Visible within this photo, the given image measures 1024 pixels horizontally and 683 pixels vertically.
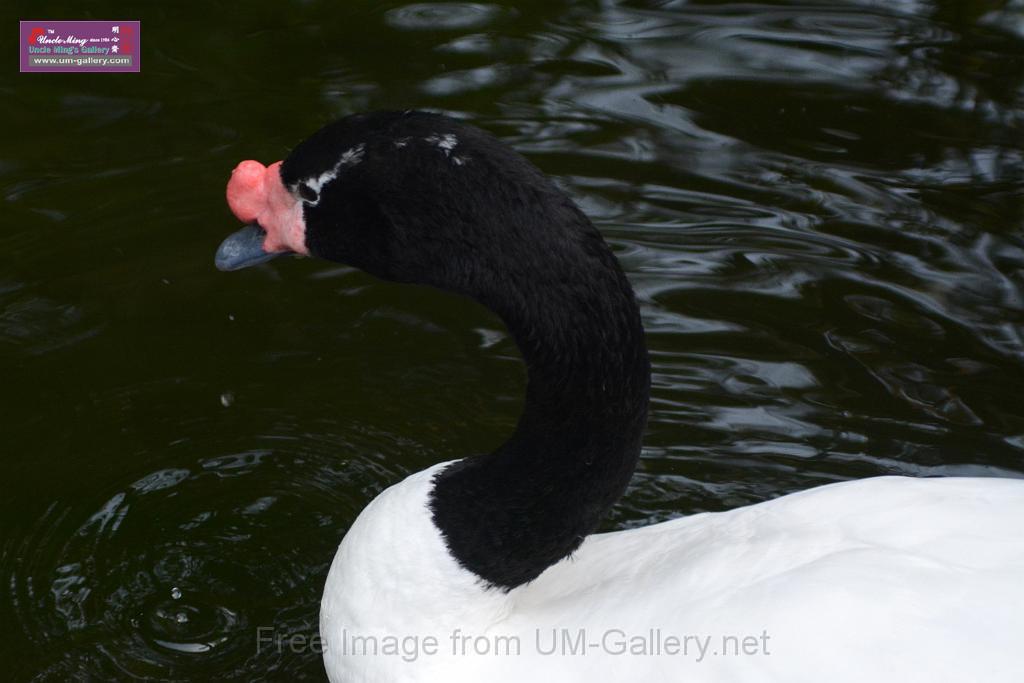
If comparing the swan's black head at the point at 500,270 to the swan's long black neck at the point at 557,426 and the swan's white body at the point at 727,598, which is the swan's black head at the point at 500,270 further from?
the swan's white body at the point at 727,598

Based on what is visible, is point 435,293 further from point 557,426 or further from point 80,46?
point 80,46

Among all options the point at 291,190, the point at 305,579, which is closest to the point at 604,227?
the point at 305,579

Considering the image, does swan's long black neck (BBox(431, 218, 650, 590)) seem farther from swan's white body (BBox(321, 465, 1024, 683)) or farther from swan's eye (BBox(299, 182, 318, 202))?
swan's eye (BBox(299, 182, 318, 202))

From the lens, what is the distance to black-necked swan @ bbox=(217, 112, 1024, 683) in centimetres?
241

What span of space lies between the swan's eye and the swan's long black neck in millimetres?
382

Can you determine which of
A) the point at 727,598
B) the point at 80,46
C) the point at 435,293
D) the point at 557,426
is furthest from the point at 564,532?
the point at 80,46

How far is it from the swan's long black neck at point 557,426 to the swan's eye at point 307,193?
38cm

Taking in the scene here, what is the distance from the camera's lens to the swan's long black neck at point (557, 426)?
246cm

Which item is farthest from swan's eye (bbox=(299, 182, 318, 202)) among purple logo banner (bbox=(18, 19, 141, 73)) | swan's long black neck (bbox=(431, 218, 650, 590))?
purple logo banner (bbox=(18, 19, 141, 73))

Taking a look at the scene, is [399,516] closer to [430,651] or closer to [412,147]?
[430,651]

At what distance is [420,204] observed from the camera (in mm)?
2488

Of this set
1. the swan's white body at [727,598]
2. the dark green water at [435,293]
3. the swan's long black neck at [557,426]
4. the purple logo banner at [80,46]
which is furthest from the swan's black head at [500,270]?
the purple logo banner at [80,46]

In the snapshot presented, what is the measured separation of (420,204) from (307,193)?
Result: 0.27m

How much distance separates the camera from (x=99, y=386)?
396cm
